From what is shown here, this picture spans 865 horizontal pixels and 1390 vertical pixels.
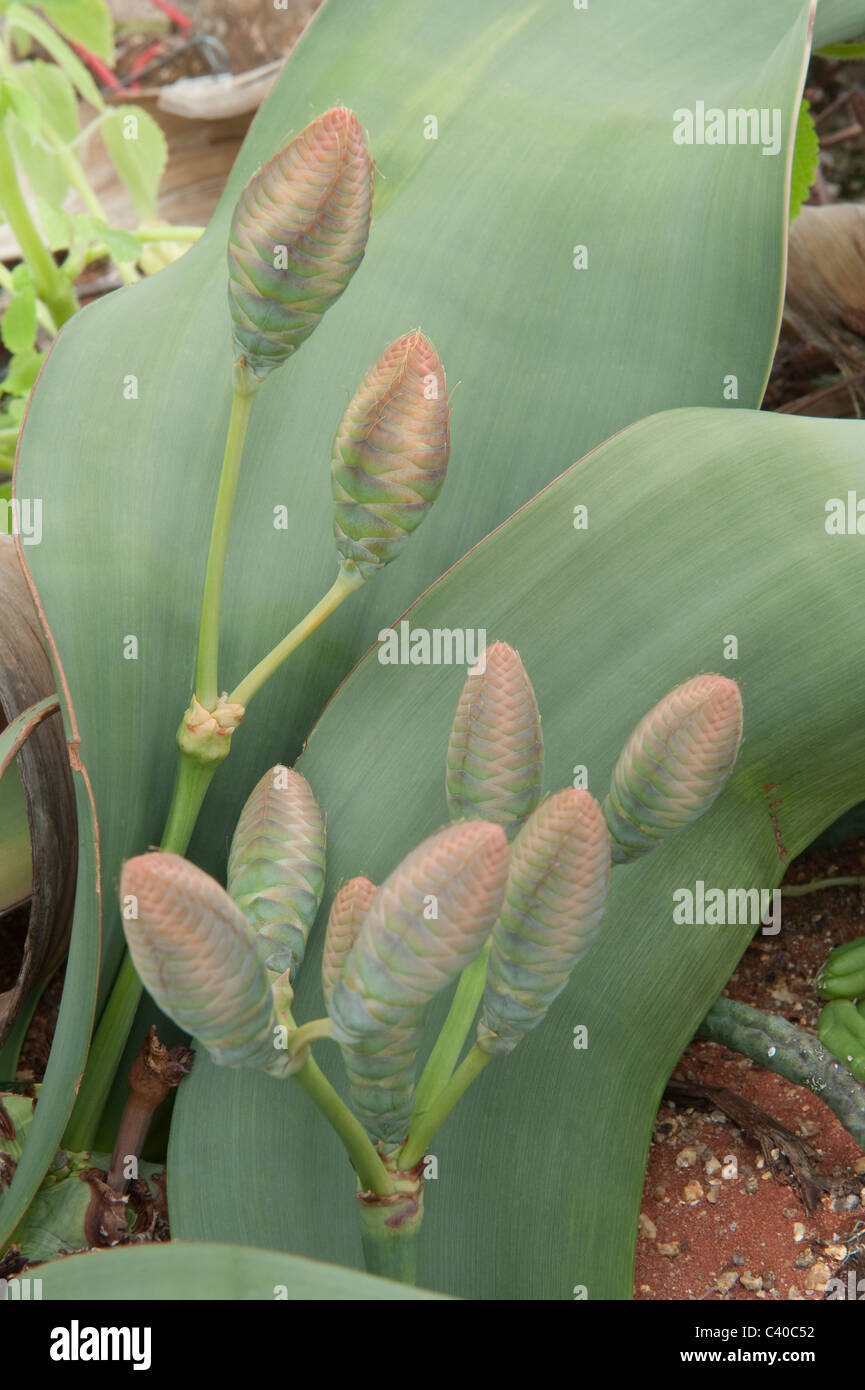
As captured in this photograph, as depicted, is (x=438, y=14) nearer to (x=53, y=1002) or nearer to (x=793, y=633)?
(x=793, y=633)

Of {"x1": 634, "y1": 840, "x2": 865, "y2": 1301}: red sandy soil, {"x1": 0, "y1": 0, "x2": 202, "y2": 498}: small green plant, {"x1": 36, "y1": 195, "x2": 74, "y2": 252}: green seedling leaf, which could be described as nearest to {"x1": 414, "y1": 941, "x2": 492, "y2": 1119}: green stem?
{"x1": 634, "y1": 840, "x2": 865, "y2": 1301}: red sandy soil

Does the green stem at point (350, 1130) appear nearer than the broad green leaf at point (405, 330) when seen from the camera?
Yes

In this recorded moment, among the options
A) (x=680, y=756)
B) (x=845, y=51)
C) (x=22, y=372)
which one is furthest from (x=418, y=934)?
(x=845, y=51)

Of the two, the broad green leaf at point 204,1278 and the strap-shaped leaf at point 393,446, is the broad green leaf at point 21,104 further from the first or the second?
the broad green leaf at point 204,1278

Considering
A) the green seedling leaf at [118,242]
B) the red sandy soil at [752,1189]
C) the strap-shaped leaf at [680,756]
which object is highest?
the green seedling leaf at [118,242]

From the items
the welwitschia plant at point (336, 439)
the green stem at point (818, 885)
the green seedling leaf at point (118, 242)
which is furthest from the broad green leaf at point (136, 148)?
the green stem at point (818, 885)

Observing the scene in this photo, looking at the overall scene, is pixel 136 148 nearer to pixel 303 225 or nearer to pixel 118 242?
pixel 118 242

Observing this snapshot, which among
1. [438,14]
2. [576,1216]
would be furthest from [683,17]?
[576,1216]
